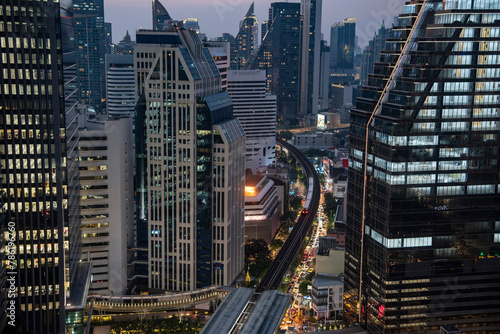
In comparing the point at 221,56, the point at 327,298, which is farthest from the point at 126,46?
the point at 327,298

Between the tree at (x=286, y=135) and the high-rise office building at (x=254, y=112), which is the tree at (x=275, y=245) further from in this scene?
the tree at (x=286, y=135)

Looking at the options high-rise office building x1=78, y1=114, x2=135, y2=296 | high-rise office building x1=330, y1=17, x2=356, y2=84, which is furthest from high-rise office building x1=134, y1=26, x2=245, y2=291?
high-rise office building x1=330, y1=17, x2=356, y2=84

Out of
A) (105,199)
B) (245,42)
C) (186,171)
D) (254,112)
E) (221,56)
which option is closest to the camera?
(186,171)

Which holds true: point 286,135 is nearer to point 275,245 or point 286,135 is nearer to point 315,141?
point 315,141

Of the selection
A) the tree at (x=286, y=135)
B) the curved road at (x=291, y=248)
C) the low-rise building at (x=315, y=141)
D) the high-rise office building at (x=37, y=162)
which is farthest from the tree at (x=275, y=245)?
the tree at (x=286, y=135)

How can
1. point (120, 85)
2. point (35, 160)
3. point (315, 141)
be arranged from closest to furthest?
point (35, 160) → point (120, 85) → point (315, 141)

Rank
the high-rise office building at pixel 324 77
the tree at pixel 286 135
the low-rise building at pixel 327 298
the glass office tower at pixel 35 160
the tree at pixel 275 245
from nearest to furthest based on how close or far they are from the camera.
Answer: the glass office tower at pixel 35 160, the low-rise building at pixel 327 298, the tree at pixel 275 245, the tree at pixel 286 135, the high-rise office building at pixel 324 77

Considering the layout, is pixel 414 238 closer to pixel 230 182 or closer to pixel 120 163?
pixel 230 182
